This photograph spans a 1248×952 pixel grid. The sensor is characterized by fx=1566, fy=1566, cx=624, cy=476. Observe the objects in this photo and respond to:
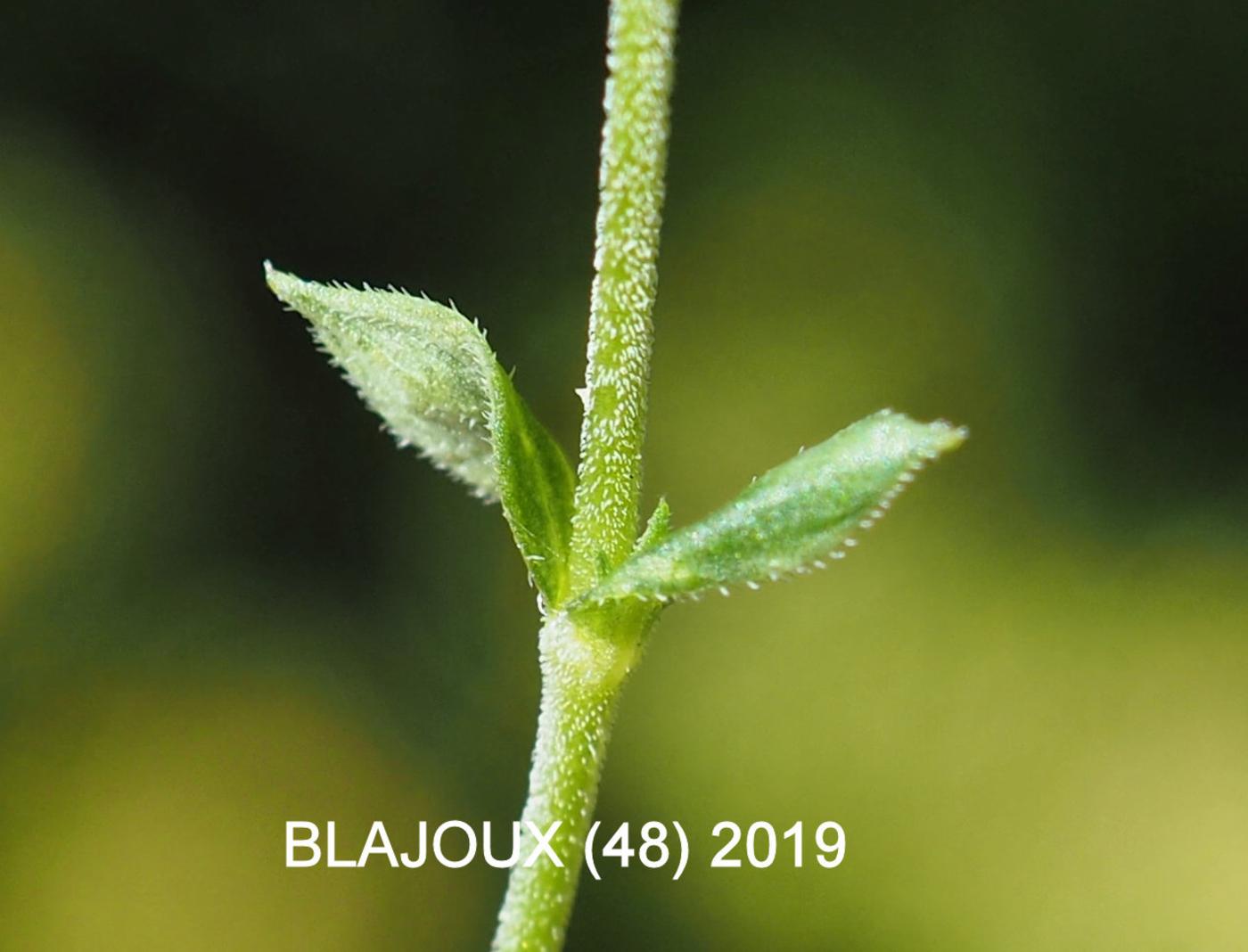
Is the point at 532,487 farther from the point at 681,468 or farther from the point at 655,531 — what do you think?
the point at 681,468

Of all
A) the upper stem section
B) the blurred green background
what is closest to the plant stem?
the upper stem section

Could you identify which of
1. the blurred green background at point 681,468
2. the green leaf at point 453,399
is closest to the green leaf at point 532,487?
the green leaf at point 453,399

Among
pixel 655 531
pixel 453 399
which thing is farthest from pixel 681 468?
pixel 655 531

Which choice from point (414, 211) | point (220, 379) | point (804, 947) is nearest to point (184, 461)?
point (220, 379)

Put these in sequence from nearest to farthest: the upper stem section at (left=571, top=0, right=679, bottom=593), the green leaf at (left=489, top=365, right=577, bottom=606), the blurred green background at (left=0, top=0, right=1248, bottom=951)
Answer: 1. the upper stem section at (left=571, top=0, right=679, bottom=593)
2. the green leaf at (left=489, top=365, right=577, bottom=606)
3. the blurred green background at (left=0, top=0, right=1248, bottom=951)

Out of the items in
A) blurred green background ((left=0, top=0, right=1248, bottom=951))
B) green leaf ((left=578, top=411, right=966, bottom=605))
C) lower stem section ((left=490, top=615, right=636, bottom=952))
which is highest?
blurred green background ((left=0, top=0, right=1248, bottom=951))

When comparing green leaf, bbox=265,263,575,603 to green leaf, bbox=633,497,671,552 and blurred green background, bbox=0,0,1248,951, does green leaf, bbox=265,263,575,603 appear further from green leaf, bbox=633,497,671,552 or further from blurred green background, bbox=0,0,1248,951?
blurred green background, bbox=0,0,1248,951

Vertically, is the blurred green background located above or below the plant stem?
above

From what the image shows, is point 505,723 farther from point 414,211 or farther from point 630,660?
point 630,660
